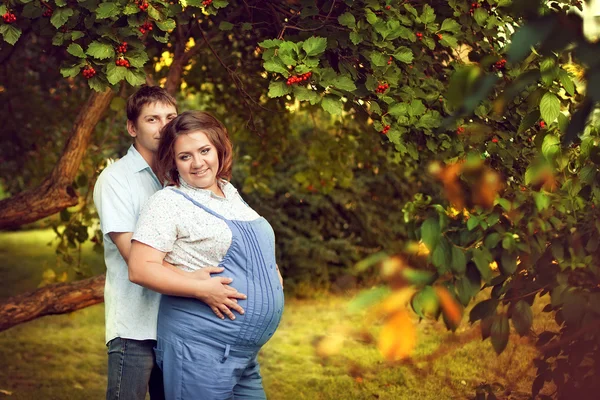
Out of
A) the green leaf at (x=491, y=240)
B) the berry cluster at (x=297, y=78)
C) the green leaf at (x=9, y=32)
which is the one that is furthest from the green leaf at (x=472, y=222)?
the green leaf at (x=9, y=32)

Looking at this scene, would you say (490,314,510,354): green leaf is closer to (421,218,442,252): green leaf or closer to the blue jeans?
(421,218,442,252): green leaf

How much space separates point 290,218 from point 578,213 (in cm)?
569

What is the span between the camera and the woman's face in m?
2.63

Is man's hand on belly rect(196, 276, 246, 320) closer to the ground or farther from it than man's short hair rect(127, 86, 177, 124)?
closer to the ground

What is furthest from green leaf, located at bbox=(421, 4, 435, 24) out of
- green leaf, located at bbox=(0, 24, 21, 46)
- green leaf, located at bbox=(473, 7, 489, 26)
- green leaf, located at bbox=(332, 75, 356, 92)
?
green leaf, located at bbox=(0, 24, 21, 46)

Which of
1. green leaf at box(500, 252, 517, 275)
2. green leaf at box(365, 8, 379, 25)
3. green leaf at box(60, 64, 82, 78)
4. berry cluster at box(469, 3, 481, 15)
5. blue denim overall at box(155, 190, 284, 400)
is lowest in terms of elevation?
blue denim overall at box(155, 190, 284, 400)

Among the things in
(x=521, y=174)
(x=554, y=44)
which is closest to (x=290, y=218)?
(x=521, y=174)

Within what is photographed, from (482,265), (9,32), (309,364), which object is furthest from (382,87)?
(309,364)

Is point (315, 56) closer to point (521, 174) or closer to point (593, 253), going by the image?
point (521, 174)

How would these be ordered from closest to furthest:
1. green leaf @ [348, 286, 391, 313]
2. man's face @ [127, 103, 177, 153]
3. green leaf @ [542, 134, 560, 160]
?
green leaf @ [348, 286, 391, 313] < green leaf @ [542, 134, 560, 160] < man's face @ [127, 103, 177, 153]

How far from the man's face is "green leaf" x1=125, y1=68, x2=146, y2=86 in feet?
0.55

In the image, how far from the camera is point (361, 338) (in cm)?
720

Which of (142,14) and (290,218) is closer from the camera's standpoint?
(142,14)

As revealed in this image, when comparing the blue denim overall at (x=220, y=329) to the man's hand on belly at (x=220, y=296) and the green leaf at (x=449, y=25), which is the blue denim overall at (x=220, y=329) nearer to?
the man's hand on belly at (x=220, y=296)
